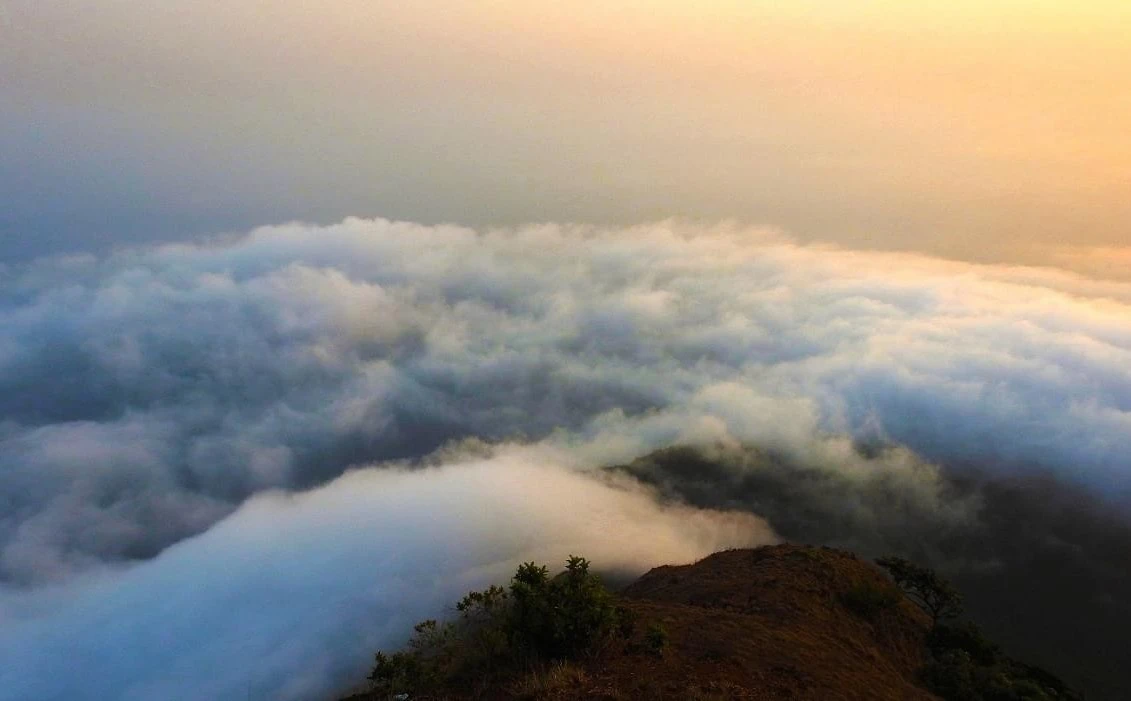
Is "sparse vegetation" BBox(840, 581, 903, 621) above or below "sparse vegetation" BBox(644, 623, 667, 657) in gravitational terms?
below

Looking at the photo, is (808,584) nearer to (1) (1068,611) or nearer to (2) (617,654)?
(2) (617,654)

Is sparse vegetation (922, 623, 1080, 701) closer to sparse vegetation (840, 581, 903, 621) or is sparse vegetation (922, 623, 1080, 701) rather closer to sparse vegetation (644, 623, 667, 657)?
sparse vegetation (840, 581, 903, 621)

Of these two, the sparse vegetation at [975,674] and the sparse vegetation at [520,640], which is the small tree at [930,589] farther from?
the sparse vegetation at [520,640]

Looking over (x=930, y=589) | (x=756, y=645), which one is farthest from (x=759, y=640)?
(x=930, y=589)

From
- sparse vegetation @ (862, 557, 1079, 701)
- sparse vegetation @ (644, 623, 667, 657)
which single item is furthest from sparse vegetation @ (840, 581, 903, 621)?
sparse vegetation @ (644, 623, 667, 657)

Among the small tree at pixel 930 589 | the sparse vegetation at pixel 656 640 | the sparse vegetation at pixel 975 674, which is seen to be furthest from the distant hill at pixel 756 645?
the small tree at pixel 930 589

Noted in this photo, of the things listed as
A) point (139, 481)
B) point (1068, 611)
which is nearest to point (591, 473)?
point (1068, 611)
